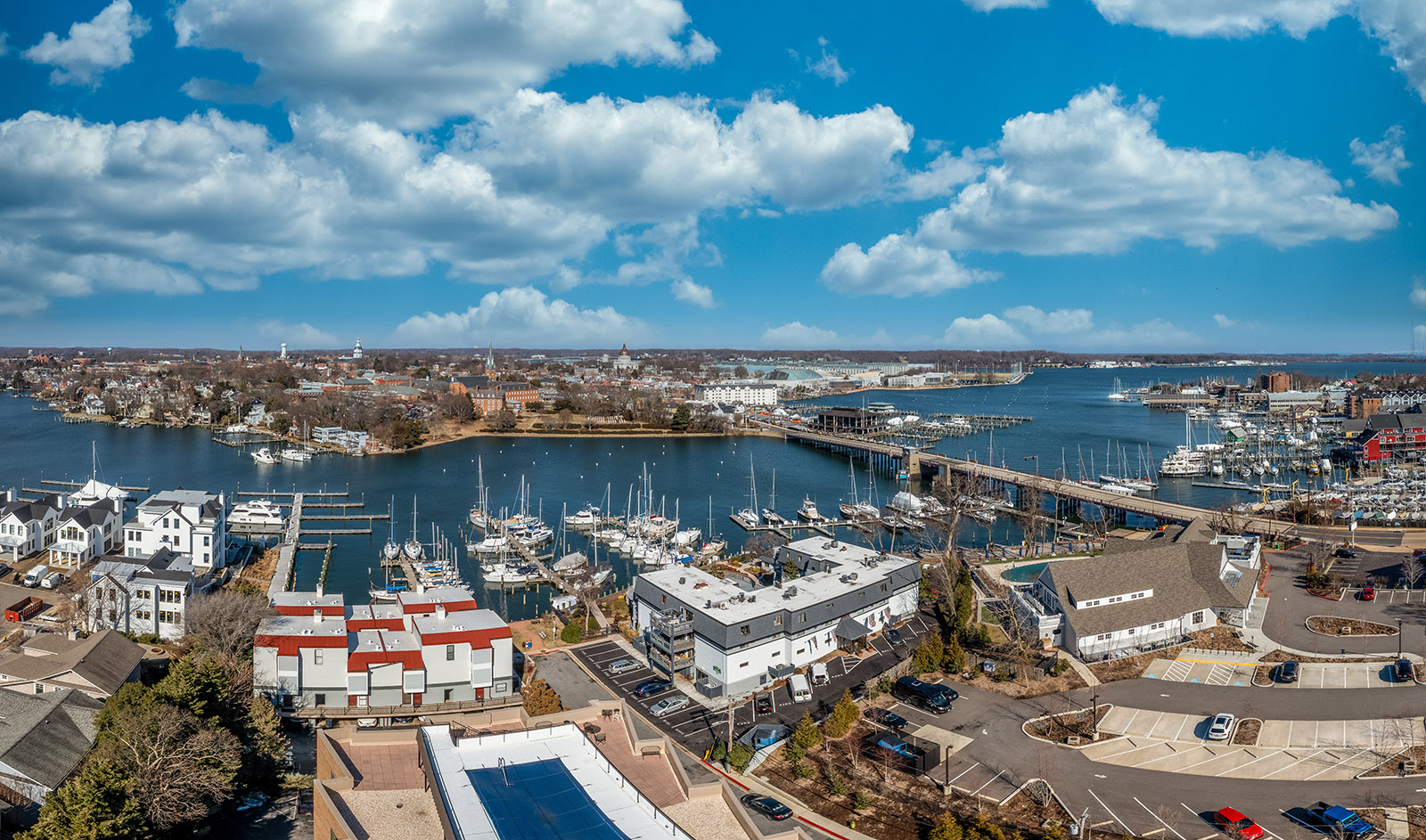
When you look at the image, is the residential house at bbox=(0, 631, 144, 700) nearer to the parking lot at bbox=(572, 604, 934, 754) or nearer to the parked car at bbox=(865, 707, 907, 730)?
the parking lot at bbox=(572, 604, 934, 754)

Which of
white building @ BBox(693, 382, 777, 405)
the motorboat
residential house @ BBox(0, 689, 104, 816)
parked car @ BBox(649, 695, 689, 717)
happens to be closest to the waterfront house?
the motorboat

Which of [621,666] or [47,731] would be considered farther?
[621,666]

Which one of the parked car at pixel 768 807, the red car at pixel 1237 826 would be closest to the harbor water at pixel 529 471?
the parked car at pixel 768 807

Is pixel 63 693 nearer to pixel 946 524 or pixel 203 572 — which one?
pixel 203 572

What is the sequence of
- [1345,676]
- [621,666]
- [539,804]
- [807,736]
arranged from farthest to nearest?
[621,666], [1345,676], [807,736], [539,804]

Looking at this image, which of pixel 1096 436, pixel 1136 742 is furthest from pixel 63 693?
pixel 1096 436

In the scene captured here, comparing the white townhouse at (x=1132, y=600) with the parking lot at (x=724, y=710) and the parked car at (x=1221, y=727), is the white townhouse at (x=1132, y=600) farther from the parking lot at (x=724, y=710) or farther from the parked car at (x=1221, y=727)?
the parked car at (x=1221, y=727)

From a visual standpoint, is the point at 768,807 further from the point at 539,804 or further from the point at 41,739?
the point at 41,739

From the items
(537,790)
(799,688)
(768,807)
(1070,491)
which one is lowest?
(768,807)

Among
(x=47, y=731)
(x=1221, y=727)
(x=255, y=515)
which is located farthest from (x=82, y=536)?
(x=1221, y=727)
